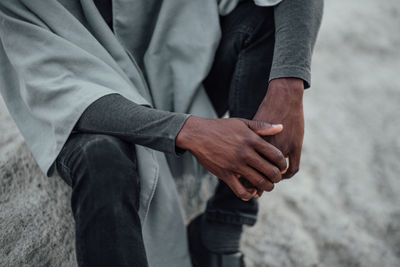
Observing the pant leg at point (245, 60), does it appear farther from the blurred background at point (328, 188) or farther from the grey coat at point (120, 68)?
the blurred background at point (328, 188)

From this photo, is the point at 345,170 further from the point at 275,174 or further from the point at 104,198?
the point at 104,198

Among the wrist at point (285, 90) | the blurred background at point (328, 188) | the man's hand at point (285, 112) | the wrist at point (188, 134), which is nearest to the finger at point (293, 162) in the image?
the man's hand at point (285, 112)

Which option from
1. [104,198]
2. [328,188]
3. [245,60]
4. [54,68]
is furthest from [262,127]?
[328,188]

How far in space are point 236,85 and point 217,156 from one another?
21 centimetres

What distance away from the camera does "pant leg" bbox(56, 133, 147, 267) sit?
567mm

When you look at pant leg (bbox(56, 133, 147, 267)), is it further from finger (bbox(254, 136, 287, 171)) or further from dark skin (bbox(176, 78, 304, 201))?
finger (bbox(254, 136, 287, 171))

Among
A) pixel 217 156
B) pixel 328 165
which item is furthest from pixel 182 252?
pixel 328 165

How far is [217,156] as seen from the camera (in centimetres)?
64

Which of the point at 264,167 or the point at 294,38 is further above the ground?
the point at 294,38

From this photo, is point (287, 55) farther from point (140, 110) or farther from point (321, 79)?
point (321, 79)

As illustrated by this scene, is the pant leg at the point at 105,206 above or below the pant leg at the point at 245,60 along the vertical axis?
below

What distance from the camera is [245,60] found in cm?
79

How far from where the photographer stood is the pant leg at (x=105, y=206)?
0.57 m

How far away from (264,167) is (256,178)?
3cm
